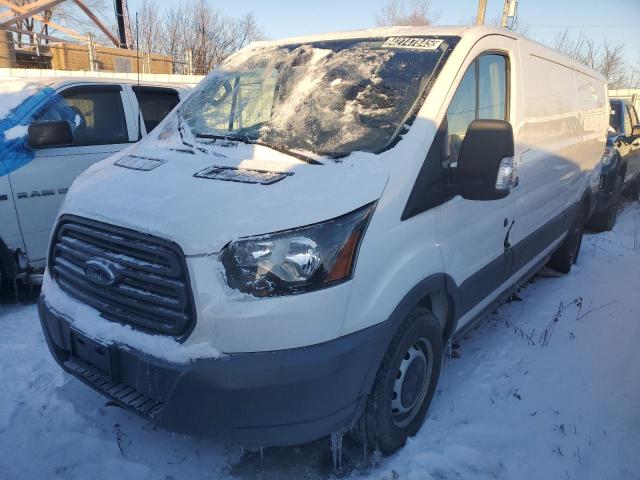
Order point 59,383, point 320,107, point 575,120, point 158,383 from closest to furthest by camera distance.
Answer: point 158,383 < point 320,107 < point 59,383 < point 575,120

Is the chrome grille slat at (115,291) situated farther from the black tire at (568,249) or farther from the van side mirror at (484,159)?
the black tire at (568,249)

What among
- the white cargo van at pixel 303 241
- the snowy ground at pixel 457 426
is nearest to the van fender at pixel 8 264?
the snowy ground at pixel 457 426

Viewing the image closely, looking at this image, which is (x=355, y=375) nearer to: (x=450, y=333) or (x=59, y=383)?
(x=450, y=333)

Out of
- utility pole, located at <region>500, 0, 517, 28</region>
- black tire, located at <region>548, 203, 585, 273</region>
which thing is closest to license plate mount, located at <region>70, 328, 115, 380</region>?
black tire, located at <region>548, 203, 585, 273</region>

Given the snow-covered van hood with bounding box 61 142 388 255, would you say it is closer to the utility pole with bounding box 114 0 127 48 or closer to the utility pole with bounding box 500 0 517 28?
the utility pole with bounding box 500 0 517 28

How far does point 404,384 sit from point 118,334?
1.38 meters

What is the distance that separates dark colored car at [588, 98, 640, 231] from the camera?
6.94 m

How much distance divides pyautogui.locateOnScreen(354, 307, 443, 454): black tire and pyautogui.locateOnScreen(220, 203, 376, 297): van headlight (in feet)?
1.89

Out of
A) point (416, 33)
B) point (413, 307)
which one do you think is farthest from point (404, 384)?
point (416, 33)

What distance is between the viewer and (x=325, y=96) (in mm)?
2805

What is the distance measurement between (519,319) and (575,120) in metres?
1.98

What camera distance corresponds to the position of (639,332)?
156 inches

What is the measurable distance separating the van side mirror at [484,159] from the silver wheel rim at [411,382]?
825 mm

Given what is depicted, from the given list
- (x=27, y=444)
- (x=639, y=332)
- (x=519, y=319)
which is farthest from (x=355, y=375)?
(x=639, y=332)
